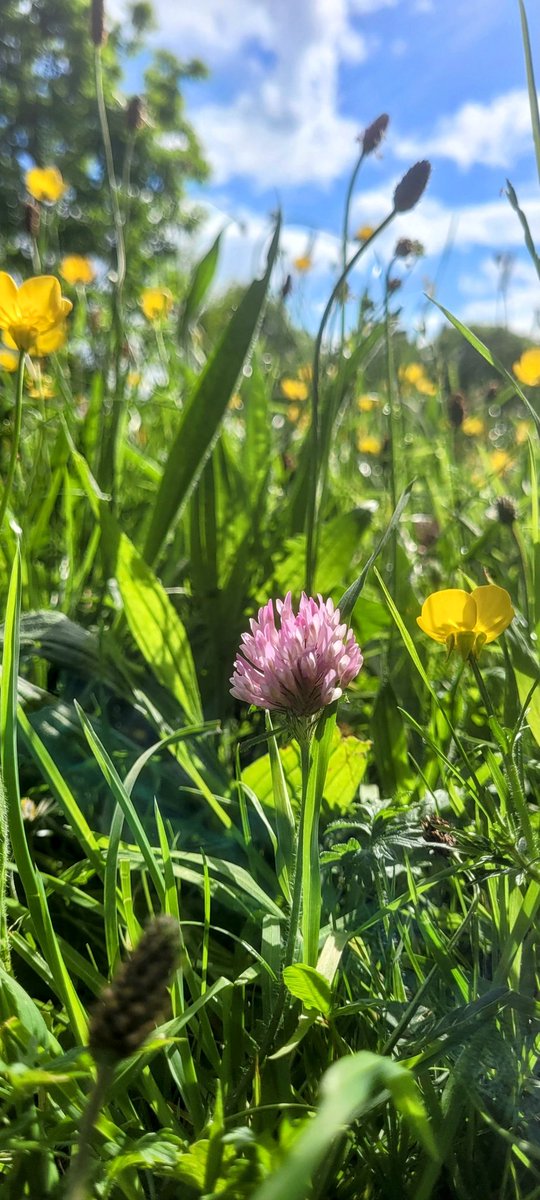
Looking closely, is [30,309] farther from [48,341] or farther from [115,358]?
[115,358]

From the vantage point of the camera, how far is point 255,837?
0.64m

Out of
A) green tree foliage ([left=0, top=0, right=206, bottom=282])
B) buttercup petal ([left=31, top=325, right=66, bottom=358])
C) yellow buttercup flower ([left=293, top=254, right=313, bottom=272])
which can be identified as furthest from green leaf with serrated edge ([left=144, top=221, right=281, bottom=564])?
green tree foliage ([left=0, top=0, right=206, bottom=282])

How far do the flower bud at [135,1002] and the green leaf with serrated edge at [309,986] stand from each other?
0.17 meters

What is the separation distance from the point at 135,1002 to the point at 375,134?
2.82 ft

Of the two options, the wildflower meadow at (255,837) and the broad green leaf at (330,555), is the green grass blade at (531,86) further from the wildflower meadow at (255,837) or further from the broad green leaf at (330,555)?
the broad green leaf at (330,555)

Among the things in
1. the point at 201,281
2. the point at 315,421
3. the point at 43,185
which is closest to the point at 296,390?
the point at 43,185

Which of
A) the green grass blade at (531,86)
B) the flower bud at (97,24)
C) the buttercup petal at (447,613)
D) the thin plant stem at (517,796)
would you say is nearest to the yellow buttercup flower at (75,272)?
the flower bud at (97,24)

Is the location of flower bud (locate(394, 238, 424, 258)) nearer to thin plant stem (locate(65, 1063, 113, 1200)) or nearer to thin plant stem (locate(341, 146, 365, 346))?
thin plant stem (locate(341, 146, 365, 346))

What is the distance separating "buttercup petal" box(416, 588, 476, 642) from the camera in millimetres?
493

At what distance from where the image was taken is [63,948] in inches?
18.6

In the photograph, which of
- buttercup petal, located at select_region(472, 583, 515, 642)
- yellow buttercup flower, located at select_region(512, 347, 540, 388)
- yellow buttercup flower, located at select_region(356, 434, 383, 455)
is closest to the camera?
buttercup petal, located at select_region(472, 583, 515, 642)

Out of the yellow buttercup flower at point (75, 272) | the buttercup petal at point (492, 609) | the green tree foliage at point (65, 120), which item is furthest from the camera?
the green tree foliage at point (65, 120)

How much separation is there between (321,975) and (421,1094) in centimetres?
8

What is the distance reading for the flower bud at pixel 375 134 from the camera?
2.54 feet
